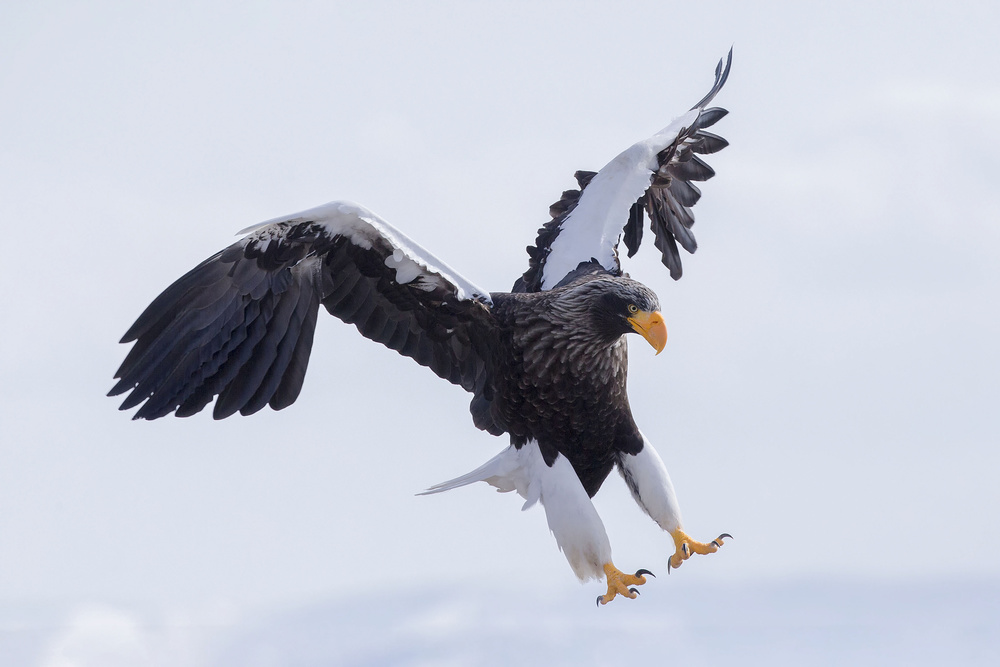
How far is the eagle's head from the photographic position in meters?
7.77

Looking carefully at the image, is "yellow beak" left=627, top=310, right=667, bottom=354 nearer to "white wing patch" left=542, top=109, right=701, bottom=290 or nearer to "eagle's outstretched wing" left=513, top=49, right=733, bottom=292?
"eagle's outstretched wing" left=513, top=49, right=733, bottom=292

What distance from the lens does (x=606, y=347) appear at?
8.26 meters

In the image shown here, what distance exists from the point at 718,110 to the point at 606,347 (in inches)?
110

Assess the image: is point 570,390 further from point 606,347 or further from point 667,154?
point 667,154

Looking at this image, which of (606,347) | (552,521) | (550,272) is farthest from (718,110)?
(552,521)

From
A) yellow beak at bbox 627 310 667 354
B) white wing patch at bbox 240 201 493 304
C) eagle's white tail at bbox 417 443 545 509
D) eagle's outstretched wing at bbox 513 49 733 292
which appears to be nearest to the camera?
yellow beak at bbox 627 310 667 354

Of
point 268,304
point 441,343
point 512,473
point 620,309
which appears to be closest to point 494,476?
point 512,473

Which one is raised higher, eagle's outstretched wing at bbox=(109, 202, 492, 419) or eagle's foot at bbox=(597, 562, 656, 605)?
eagle's outstretched wing at bbox=(109, 202, 492, 419)

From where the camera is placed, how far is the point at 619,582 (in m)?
7.95

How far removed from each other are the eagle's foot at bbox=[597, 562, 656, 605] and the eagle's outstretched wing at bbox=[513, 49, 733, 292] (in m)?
2.15

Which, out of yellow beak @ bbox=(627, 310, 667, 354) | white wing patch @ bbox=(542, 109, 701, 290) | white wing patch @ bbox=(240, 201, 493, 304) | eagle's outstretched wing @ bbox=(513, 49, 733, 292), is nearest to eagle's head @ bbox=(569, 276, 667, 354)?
yellow beak @ bbox=(627, 310, 667, 354)

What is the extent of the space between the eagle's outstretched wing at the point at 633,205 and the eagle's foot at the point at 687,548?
6.56 feet

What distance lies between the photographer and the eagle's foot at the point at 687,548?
8.16 metres

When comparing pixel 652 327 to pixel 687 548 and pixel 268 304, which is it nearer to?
pixel 687 548
